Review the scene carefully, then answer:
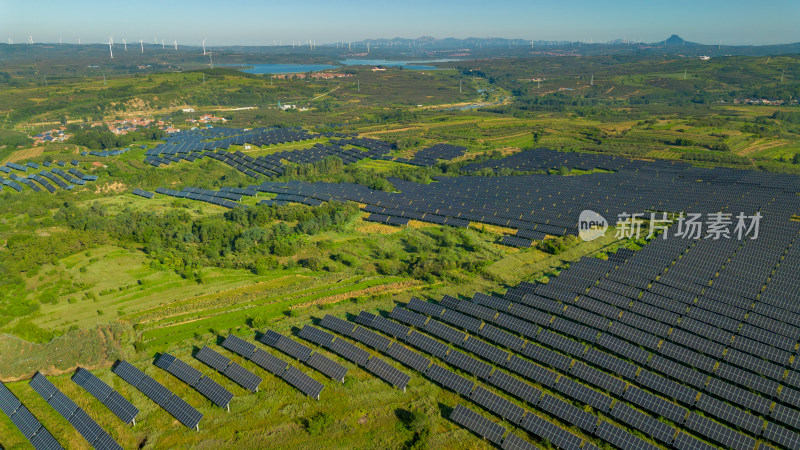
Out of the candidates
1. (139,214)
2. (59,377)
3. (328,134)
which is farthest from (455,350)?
(328,134)

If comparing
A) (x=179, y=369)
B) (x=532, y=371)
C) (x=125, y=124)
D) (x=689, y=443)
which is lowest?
(x=179, y=369)

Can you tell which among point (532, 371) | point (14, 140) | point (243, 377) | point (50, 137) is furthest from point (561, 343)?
point (50, 137)

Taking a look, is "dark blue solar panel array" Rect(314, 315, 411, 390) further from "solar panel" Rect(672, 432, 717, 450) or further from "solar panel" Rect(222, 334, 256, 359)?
"solar panel" Rect(672, 432, 717, 450)

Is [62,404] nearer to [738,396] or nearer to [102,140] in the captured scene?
[738,396]

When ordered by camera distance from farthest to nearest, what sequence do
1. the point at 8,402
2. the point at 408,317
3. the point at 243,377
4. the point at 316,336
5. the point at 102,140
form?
1. the point at 102,140
2. the point at 408,317
3. the point at 316,336
4. the point at 243,377
5. the point at 8,402

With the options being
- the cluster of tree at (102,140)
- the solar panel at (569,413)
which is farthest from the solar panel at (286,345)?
the cluster of tree at (102,140)

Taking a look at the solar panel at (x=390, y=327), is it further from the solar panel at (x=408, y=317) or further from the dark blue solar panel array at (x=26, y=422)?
the dark blue solar panel array at (x=26, y=422)
